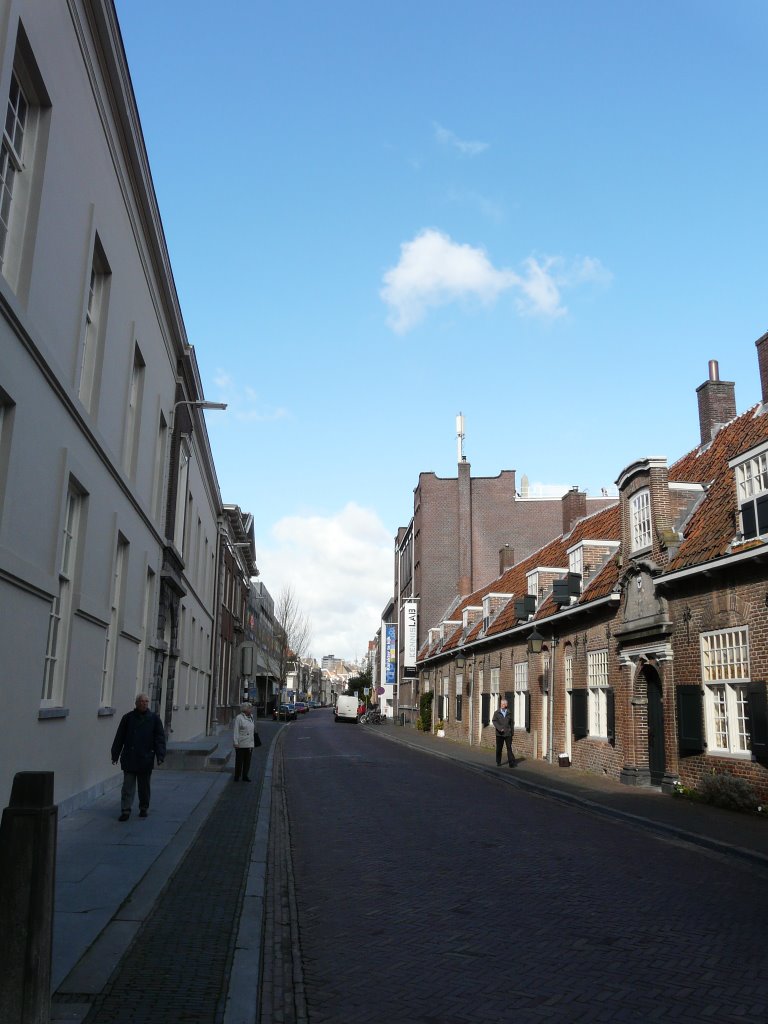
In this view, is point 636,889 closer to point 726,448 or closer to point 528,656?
point 726,448

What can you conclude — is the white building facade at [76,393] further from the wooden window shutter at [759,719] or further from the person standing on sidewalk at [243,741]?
the wooden window shutter at [759,719]

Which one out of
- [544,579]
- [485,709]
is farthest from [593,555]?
[485,709]

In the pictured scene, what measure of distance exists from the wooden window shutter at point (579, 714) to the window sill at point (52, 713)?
13495 mm

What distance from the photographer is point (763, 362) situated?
1748 centimetres

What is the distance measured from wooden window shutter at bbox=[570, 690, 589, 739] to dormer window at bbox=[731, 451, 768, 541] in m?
7.83

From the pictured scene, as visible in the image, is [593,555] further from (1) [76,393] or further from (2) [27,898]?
(2) [27,898]

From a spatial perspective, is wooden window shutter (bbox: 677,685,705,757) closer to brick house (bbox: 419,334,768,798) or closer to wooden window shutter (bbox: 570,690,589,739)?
brick house (bbox: 419,334,768,798)

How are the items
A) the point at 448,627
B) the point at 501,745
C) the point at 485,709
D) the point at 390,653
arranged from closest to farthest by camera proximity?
the point at 501,745
the point at 485,709
the point at 448,627
the point at 390,653

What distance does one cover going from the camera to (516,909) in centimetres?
734

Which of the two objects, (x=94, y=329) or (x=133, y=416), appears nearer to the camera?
(x=94, y=329)

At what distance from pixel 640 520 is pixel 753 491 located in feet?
13.6

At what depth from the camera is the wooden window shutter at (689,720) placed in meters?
15.3

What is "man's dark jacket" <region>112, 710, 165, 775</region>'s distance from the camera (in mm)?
11133

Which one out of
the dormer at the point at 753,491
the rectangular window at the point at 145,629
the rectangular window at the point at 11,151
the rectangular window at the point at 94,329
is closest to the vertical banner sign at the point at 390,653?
the rectangular window at the point at 145,629
